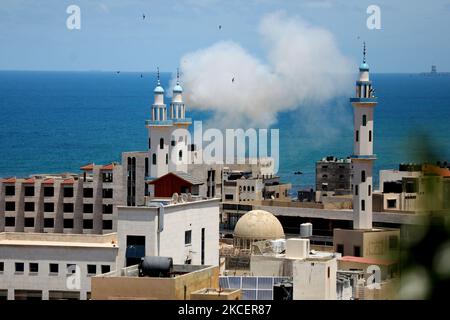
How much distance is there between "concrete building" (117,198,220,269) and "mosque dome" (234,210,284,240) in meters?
8.56

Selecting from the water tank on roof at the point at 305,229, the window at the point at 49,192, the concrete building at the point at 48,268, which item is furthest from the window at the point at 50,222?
the concrete building at the point at 48,268

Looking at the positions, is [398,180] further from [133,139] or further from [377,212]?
[133,139]

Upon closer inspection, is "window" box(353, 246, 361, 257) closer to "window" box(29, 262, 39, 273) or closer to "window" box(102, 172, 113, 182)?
"window" box(29, 262, 39, 273)

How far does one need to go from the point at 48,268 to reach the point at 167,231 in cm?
385

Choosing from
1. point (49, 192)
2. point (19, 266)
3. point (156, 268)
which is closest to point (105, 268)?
point (19, 266)

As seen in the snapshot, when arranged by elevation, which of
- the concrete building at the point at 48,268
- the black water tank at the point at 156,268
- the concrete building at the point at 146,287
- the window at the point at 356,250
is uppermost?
the black water tank at the point at 156,268

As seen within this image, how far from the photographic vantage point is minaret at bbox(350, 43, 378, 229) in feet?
154

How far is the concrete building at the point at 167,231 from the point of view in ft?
98.1

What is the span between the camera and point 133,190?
5869cm

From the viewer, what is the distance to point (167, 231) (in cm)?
3042

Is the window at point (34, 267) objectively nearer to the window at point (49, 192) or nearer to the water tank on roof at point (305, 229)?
the water tank on roof at point (305, 229)

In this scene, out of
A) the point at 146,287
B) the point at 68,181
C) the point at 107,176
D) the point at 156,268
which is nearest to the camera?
the point at 146,287

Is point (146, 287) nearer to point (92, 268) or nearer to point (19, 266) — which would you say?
point (92, 268)

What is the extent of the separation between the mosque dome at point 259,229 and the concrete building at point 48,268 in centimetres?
913
